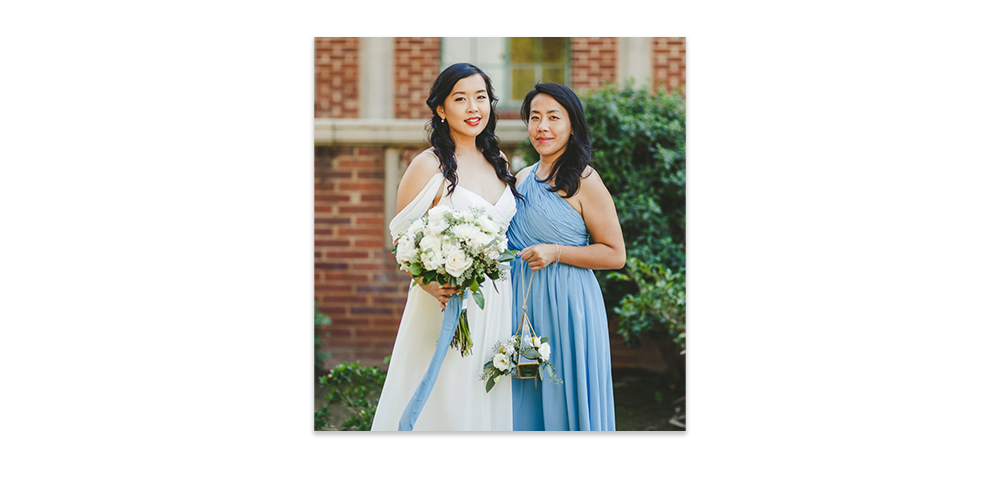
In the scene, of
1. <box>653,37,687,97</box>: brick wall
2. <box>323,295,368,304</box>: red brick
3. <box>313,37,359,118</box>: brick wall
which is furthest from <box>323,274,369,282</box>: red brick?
<box>653,37,687,97</box>: brick wall

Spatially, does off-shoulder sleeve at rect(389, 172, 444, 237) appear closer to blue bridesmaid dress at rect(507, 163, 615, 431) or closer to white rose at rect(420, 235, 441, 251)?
white rose at rect(420, 235, 441, 251)

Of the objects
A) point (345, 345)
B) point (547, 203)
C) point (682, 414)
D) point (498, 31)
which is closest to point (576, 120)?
point (547, 203)

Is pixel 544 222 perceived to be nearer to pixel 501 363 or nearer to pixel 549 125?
pixel 549 125

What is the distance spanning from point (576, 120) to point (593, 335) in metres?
0.98

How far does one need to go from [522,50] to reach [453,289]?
3637 mm

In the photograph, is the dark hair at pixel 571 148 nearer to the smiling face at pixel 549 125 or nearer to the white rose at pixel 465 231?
the smiling face at pixel 549 125

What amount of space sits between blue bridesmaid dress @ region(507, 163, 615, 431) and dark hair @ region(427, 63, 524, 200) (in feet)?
0.58

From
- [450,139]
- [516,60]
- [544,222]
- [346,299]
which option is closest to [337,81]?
[516,60]

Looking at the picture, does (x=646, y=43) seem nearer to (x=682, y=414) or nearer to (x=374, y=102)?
(x=374, y=102)

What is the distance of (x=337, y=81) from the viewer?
5816mm

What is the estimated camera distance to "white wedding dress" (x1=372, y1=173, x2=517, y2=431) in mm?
2928

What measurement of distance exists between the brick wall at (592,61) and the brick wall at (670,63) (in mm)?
354

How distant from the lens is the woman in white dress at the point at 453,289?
2928mm

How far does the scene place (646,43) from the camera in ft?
Result: 18.5
